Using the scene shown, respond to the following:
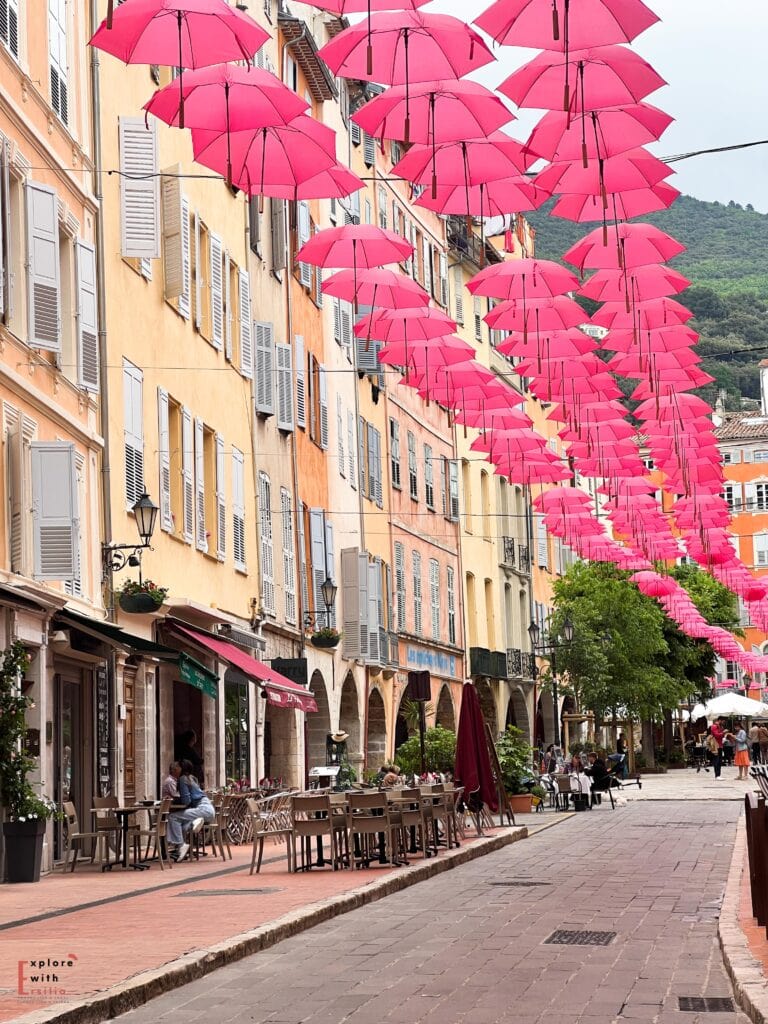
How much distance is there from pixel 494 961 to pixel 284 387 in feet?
73.3

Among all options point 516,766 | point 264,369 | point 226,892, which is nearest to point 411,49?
point 226,892

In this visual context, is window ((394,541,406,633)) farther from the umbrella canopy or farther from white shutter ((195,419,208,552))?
the umbrella canopy

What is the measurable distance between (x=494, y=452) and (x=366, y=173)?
59.7 ft

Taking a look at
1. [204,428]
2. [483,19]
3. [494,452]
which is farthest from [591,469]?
[483,19]

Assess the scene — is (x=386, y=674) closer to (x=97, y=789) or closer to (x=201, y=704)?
(x=201, y=704)

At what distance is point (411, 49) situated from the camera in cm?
1337

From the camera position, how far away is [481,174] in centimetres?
1507

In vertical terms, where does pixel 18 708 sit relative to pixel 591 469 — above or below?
below

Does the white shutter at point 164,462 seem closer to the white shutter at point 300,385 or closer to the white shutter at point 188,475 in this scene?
the white shutter at point 188,475

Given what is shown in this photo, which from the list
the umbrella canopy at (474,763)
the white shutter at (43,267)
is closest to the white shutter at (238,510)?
the umbrella canopy at (474,763)

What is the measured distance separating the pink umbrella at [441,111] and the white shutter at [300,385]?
20119mm

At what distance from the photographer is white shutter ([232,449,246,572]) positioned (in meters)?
29.6

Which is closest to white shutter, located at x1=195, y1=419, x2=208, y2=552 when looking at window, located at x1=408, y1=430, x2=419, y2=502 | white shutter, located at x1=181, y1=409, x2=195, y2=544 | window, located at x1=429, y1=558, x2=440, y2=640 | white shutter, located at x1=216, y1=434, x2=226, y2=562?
white shutter, located at x1=181, y1=409, x2=195, y2=544

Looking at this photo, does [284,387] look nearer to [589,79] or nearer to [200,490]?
[200,490]
